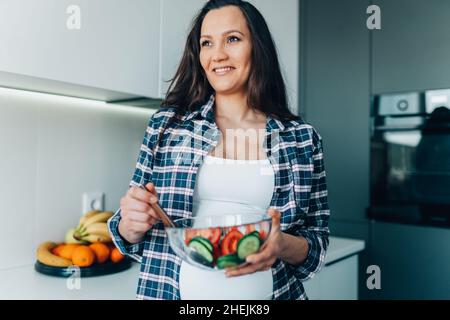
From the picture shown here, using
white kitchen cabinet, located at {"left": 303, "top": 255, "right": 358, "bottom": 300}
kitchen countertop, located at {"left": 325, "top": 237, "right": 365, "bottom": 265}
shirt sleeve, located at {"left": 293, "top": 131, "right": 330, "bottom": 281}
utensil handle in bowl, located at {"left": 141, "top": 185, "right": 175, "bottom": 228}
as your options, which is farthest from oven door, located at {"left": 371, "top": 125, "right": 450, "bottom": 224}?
utensil handle in bowl, located at {"left": 141, "top": 185, "right": 175, "bottom": 228}

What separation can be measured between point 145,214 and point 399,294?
1.34m

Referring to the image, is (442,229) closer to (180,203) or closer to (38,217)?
(180,203)

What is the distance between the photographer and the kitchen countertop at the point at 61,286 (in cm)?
100

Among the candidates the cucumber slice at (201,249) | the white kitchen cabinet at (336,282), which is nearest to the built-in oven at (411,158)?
the white kitchen cabinet at (336,282)

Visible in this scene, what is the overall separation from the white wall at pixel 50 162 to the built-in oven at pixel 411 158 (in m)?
0.99

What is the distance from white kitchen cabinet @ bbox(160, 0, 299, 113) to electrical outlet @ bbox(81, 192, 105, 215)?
17.2 inches

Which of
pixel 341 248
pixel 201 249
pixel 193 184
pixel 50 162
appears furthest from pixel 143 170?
pixel 341 248

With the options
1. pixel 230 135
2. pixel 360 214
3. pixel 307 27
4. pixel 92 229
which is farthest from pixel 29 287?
pixel 307 27

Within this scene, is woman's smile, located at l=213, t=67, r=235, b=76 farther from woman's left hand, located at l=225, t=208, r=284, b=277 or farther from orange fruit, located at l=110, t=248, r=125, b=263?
orange fruit, located at l=110, t=248, r=125, b=263

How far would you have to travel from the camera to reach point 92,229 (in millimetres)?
1281

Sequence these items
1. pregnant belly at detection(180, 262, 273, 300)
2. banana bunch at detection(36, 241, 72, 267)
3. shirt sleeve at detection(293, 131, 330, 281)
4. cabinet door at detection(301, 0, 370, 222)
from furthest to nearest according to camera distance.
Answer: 1. cabinet door at detection(301, 0, 370, 222)
2. banana bunch at detection(36, 241, 72, 267)
3. shirt sleeve at detection(293, 131, 330, 281)
4. pregnant belly at detection(180, 262, 273, 300)

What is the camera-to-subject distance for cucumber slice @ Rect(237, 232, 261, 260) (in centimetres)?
60

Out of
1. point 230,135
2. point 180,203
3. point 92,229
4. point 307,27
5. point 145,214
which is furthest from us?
point 307,27

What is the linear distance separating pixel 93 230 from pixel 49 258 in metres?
0.15
